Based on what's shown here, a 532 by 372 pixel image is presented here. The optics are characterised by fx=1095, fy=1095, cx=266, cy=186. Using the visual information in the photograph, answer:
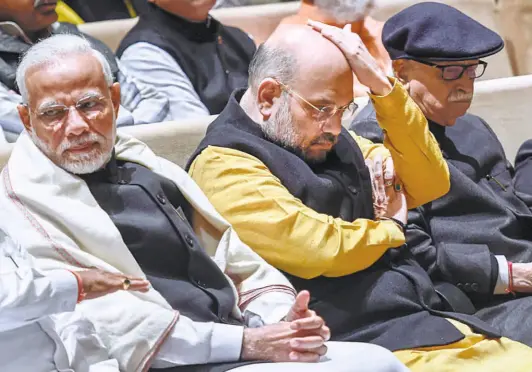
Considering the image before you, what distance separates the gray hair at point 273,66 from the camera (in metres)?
2.43

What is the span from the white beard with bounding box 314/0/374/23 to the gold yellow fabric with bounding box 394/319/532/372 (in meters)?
1.43

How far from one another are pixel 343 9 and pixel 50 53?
5.08 ft

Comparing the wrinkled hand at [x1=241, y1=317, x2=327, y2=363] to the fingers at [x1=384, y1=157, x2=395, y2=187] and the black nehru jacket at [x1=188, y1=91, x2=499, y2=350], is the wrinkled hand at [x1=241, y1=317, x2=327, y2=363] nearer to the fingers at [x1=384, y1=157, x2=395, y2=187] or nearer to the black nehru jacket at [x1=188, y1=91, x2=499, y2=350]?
the black nehru jacket at [x1=188, y1=91, x2=499, y2=350]

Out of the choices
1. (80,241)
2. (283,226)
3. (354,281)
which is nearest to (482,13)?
(354,281)

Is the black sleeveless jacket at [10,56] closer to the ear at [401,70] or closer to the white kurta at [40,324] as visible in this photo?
the ear at [401,70]

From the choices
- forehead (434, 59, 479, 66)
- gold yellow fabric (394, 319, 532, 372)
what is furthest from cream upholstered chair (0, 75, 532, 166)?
gold yellow fabric (394, 319, 532, 372)

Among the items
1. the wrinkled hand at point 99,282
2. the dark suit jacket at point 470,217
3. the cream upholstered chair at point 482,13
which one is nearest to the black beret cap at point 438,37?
the dark suit jacket at point 470,217

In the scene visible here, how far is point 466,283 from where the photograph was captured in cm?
262

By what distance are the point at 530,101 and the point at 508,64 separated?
2.49 feet

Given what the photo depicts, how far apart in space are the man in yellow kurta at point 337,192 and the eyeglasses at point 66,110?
303mm

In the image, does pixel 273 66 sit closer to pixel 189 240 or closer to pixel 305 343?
pixel 189 240

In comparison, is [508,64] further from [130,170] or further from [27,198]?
[27,198]

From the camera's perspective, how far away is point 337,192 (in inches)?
97.1

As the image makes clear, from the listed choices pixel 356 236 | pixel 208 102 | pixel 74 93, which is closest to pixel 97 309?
pixel 74 93
